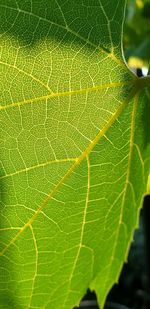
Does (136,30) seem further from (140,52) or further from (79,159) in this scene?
(79,159)

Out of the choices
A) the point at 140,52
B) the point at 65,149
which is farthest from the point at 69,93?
the point at 140,52

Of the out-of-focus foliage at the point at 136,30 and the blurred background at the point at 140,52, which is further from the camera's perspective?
the out-of-focus foliage at the point at 136,30

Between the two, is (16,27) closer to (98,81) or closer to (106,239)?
(98,81)

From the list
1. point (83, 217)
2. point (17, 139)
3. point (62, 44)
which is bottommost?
point (83, 217)

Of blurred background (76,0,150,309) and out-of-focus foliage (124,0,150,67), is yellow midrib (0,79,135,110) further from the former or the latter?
out-of-focus foliage (124,0,150,67)

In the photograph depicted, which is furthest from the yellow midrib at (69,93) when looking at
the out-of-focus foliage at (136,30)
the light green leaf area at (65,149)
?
the out-of-focus foliage at (136,30)

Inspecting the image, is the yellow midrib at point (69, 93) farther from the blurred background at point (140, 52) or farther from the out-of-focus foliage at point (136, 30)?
the out-of-focus foliage at point (136, 30)

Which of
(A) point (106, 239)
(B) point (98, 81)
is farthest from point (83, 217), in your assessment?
(B) point (98, 81)

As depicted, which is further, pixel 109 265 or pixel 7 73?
pixel 109 265

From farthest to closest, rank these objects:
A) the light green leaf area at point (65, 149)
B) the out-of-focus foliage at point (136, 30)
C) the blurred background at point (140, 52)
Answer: the out-of-focus foliage at point (136, 30) → the blurred background at point (140, 52) → the light green leaf area at point (65, 149)
